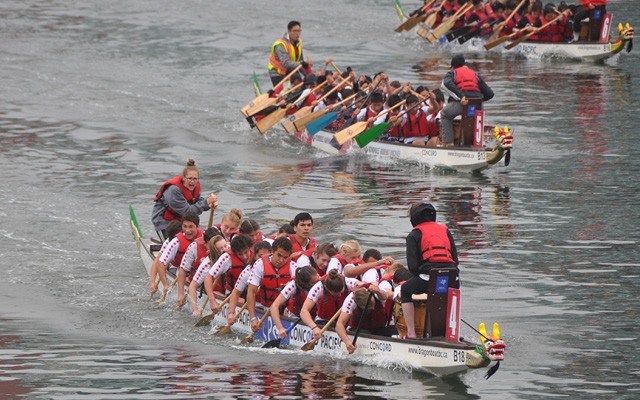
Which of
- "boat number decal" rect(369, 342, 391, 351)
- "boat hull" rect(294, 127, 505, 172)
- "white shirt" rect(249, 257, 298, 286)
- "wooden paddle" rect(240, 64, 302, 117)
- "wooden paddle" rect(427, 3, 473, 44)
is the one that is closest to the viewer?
"boat number decal" rect(369, 342, 391, 351)

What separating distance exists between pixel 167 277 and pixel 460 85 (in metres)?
8.95

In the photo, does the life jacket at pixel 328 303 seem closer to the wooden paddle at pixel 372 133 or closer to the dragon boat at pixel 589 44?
the wooden paddle at pixel 372 133

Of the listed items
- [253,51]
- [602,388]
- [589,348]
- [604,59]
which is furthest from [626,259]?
[253,51]

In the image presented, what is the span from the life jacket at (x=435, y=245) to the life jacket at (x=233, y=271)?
3.80m

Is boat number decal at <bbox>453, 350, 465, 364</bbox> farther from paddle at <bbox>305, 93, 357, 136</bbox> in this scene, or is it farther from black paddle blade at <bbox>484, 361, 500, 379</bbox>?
paddle at <bbox>305, 93, 357, 136</bbox>

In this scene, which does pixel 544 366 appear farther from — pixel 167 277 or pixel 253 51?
pixel 253 51

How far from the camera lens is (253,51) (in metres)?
46.6

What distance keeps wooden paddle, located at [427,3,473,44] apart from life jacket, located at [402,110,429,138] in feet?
47.6

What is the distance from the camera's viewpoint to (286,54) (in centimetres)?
3575

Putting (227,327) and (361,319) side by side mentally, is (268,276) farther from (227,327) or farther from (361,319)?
(361,319)

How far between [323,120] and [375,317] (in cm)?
1474

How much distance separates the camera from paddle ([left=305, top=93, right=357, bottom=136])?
3238 centimetres

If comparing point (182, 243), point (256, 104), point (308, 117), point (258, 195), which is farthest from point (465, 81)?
point (182, 243)

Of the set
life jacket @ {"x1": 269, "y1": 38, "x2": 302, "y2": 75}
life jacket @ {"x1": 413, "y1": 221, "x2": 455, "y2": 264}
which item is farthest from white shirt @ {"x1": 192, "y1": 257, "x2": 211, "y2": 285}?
life jacket @ {"x1": 269, "y1": 38, "x2": 302, "y2": 75}
